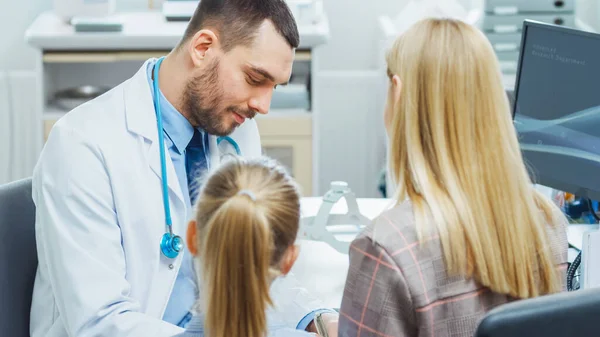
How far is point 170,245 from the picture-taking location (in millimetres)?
1533

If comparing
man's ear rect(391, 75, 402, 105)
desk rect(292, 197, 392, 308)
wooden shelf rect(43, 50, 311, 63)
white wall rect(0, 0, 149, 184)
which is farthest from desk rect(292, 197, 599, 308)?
white wall rect(0, 0, 149, 184)

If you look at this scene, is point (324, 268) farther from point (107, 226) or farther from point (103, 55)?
point (103, 55)

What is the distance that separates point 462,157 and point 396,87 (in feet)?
0.44

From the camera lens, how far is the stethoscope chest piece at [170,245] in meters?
1.53

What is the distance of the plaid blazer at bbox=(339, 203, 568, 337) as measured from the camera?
1196 millimetres

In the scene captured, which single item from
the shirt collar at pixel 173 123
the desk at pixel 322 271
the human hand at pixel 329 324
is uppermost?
the shirt collar at pixel 173 123

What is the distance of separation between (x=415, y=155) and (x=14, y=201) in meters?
0.78

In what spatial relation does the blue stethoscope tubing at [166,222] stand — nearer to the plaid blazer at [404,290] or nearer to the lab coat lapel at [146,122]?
the lab coat lapel at [146,122]

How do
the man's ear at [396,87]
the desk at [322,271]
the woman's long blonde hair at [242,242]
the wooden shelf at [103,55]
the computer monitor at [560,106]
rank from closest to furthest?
the woman's long blonde hair at [242,242], the man's ear at [396,87], the desk at [322,271], the computer monitor at [560,106], the wooden shelf at [103,55]

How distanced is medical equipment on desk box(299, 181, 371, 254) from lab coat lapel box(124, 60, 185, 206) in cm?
43

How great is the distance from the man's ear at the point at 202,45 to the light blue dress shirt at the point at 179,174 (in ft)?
0.32

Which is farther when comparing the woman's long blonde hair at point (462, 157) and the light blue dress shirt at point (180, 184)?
the light blue dress shirt at point (180, 184)

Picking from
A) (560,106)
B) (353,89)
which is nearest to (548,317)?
(560,106)

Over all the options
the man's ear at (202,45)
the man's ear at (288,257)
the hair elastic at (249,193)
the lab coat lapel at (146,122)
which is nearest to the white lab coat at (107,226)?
the lab coat lapel at (146,122)
